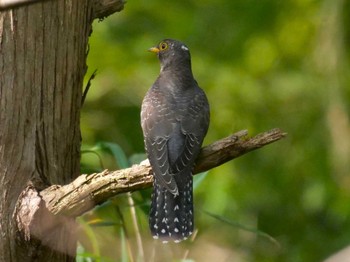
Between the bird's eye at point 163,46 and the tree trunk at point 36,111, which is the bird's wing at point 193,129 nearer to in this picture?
the bird's eye at point 163,46

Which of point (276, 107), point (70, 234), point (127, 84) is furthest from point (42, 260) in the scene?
point (276, 107)

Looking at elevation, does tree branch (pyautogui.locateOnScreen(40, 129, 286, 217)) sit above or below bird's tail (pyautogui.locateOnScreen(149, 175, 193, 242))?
above

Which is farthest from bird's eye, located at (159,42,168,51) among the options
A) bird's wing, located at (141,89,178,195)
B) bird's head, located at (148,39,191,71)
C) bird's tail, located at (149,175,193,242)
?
bird's tail, located at (149,175,193,242)

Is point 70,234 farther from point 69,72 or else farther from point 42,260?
point 69,72

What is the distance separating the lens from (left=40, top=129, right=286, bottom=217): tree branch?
14.3ft

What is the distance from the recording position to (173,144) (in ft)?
19.1

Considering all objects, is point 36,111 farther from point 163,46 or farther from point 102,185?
point 163,46

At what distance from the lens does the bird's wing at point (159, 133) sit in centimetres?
545

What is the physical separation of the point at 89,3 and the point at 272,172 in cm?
596

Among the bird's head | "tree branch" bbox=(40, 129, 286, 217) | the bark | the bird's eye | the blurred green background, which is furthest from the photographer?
the blurred green background

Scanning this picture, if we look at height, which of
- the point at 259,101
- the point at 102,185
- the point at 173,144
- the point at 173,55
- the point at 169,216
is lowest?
the point at 259,101

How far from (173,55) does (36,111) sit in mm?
2307

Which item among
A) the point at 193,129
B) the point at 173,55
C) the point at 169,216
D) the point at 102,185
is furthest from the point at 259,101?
the point at 102,185

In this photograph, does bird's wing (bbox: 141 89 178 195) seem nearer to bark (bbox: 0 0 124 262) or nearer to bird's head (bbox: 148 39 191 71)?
bird's head (bbox: 148 39 191 71)
